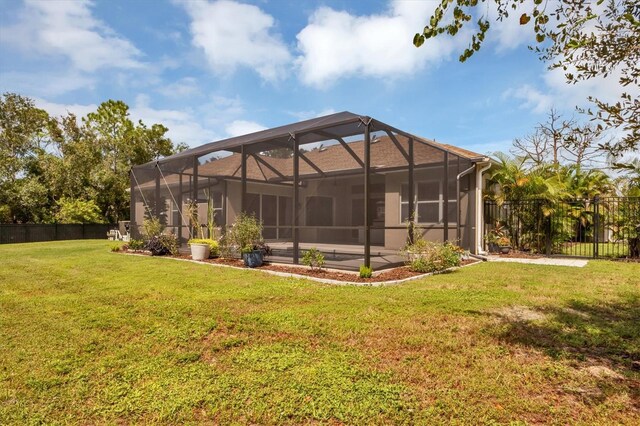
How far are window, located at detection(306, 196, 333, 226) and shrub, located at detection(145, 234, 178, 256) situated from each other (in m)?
4.92

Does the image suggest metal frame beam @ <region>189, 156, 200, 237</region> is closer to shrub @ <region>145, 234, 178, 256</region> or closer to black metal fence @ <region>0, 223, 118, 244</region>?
shrub @ <region>145, 234, 178, 256</region>

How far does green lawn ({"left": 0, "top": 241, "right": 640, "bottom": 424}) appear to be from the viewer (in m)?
2.37

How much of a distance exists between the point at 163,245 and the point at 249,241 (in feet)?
13.7

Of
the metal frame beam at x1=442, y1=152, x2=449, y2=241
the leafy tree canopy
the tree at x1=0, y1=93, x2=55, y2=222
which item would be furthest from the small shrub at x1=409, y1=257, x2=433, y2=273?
the tree at x1=0, y1=93, x2=55, y2=222

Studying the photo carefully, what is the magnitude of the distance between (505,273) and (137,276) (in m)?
7.64

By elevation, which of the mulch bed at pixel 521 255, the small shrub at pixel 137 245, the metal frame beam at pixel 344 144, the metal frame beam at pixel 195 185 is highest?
the metal frame beam at pixel 344 144

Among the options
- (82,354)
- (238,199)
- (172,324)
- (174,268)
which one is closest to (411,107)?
(238,199)

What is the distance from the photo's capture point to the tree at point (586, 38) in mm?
2559

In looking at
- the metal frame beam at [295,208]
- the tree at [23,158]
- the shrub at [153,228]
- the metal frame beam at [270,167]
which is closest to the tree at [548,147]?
the metal frame beam at [270,167]

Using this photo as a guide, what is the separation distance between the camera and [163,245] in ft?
37.4

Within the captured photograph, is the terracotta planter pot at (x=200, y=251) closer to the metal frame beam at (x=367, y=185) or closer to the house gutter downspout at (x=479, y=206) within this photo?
the metal frame beam at (x=367, y=185)

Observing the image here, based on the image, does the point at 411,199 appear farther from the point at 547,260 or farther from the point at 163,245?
the point at 163,245

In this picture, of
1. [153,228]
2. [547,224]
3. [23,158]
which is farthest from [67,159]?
[547,224]

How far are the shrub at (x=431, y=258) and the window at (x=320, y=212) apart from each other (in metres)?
2.21
